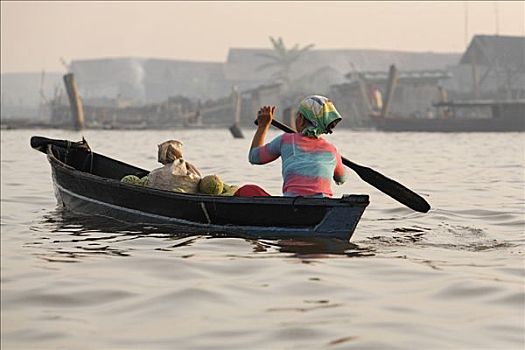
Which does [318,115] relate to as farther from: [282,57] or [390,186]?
[282,57]

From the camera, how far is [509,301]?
5086 millimetres

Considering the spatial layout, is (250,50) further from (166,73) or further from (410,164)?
(410,164)

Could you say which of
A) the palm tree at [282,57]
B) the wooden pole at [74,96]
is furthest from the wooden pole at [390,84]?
the palm tree at [282,57]

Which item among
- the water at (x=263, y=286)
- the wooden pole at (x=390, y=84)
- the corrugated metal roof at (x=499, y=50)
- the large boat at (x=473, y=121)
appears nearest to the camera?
the water at (x=263, y=286)

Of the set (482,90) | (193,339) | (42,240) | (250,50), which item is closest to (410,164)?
(42,240)

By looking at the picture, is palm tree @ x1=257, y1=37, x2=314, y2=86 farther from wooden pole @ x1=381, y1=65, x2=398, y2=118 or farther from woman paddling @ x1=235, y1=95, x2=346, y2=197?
woman paddling @ x1=235, y1=95, x2=346, y2=197

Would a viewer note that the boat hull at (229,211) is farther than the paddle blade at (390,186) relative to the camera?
No

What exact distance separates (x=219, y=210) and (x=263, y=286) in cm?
217

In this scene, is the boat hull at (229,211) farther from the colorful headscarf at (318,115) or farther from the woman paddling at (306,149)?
the colorful headscarf at (318,115)

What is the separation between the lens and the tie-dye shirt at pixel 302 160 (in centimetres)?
714

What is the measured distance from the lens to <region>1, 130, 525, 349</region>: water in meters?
4.23

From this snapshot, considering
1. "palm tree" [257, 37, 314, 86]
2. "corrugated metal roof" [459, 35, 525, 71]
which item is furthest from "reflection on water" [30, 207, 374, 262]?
"palm tree" [257, 37, 314, 86]

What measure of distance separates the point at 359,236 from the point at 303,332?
370 centimetres

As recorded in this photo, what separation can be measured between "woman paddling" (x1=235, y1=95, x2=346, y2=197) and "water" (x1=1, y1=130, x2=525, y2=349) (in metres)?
0.47
